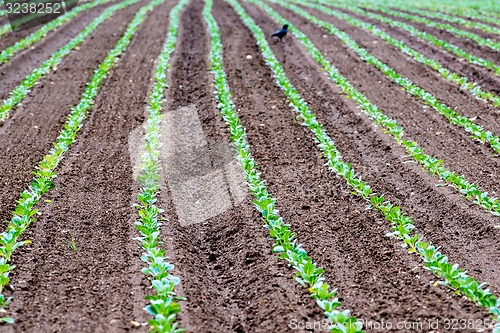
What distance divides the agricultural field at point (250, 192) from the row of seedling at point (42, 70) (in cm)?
6

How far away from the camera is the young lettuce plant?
12.8 ft

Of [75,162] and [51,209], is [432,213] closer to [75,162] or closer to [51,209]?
[51,209]

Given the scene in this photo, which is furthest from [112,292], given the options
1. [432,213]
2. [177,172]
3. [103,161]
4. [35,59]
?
[35,59]

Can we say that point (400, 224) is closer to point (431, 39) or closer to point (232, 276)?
point (232, 276)

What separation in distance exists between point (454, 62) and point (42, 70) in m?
11.1

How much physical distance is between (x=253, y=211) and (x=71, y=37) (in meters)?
12.8

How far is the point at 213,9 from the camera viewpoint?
20.6 m

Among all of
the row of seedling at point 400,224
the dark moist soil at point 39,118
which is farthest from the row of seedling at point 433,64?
the dark moist soil at point 39,118

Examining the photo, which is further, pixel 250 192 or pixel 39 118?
pixel 39 118

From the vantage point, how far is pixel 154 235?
4125 mm

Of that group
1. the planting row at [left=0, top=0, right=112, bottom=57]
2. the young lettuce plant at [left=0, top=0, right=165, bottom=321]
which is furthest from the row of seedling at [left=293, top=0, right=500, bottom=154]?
the planting row at [left=0, top=0, right=112, bottom=57]

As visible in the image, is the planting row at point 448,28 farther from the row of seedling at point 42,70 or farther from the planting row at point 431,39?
the row of seedling at point 42,70

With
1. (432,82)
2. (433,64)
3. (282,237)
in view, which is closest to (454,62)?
(433,64)

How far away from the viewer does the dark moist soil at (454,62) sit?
9672 mm
